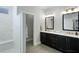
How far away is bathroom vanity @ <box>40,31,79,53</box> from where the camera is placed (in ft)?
7.74

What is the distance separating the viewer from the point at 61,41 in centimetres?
277

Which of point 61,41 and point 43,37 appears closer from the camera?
point 61,41

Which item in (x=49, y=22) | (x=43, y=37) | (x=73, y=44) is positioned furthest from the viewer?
(x=43, y=37)

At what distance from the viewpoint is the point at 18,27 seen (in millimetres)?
1927

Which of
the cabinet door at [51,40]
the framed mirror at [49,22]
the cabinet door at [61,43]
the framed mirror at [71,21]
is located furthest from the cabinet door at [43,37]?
the framed mirror at [71,21]

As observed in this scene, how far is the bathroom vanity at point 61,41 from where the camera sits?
2.36 m

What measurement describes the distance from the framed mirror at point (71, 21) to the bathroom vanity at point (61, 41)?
13.4 inches

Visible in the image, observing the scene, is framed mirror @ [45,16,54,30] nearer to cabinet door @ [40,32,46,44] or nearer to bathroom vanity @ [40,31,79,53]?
bathroom vanity @ [40,31,79,53]

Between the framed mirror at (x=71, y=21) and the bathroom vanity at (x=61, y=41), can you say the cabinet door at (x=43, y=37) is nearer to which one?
the bathroom vanity at (x=61, y=41)

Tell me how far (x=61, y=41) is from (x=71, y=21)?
74cm

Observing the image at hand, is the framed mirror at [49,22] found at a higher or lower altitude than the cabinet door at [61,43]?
higher

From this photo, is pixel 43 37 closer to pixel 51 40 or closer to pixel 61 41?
pixel 51 40

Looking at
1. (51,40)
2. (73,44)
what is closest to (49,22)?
(51,40)
